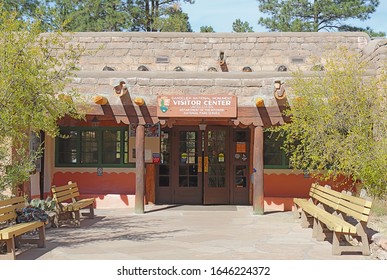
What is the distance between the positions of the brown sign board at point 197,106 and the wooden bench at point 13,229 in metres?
4.45

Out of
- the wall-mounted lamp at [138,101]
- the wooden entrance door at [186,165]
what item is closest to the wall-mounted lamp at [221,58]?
the wooden entrance door at [186,165]

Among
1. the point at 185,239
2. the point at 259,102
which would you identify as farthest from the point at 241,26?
the point at 185,239

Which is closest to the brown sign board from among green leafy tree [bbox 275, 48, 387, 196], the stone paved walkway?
green leafy tree [bbox 275, 48, 387, 196]

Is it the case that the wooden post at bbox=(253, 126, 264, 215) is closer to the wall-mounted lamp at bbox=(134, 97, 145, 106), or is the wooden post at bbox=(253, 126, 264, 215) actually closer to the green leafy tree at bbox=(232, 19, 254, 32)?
the wall-mounted lamp at bbox=(134, 97, 145, 106)

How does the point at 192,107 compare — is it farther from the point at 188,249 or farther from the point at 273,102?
the point at 188,249

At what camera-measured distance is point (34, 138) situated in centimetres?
1262

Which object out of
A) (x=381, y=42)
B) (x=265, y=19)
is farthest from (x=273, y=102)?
(x=265, y=19)

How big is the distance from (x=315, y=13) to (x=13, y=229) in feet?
77.3

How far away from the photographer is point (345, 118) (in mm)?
10039

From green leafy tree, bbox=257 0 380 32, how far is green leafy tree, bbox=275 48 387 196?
55.1ft

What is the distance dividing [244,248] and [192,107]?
448cm

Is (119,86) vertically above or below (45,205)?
above

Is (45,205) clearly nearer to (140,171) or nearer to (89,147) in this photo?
(140,171)

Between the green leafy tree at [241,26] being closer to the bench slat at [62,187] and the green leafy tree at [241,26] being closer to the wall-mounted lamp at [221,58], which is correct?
the wall-mounted lamp at [221,58]
